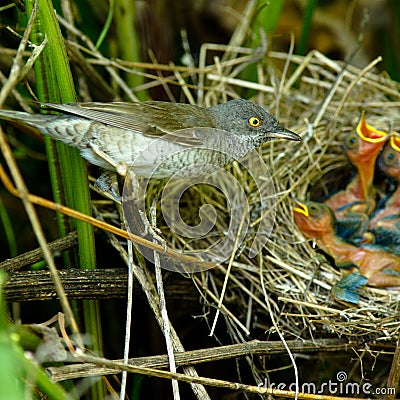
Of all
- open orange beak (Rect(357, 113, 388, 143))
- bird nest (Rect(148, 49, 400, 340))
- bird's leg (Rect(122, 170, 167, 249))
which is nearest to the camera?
bird's leg (Rect(122, 170, 167, 249))

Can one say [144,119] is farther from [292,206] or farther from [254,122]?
[292,206]

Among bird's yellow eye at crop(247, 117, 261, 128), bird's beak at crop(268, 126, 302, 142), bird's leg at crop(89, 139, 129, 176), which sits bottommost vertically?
bird's beak at crop(268, 126, 302, 142)

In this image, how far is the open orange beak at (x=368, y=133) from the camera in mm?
2322

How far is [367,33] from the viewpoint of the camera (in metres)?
3.59

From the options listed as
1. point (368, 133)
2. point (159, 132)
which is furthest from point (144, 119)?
point (368, 133)

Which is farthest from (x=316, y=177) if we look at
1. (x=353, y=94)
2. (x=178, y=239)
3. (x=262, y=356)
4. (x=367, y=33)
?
(x=367, y=33)

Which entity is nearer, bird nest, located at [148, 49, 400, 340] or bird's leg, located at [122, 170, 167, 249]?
bird's leg, located at [122, 170, 167, 249]

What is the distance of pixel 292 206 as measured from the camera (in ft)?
7.62

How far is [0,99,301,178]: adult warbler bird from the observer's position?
68.5 inches

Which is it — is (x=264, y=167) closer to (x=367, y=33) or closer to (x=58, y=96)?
(x=58, y=96)

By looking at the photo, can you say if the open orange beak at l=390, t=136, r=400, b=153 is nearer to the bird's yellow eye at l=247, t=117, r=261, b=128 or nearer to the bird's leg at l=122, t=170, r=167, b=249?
the bird's yellow eye at l=247, t=117, r=261, b=128

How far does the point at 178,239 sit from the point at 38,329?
987 millimetres

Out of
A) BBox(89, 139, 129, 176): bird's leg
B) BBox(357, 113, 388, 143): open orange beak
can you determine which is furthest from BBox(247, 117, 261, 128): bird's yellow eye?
BBox(89, 139, 129, 176): bird's leg

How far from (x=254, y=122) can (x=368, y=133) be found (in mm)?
557
